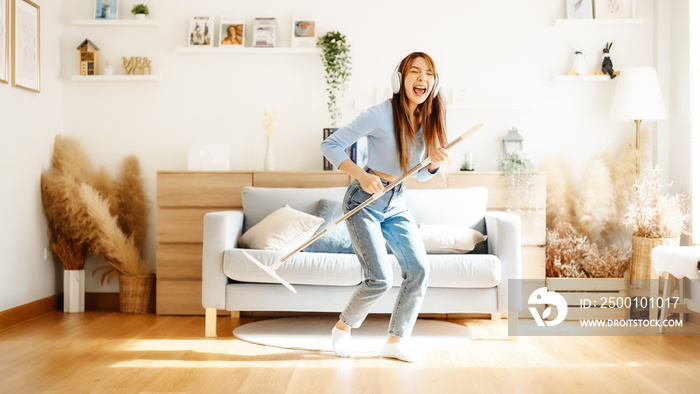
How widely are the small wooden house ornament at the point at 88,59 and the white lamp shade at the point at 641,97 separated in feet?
11.6

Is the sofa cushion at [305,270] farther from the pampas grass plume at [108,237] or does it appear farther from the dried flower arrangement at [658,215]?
the dried flower arrangement at [658,215]

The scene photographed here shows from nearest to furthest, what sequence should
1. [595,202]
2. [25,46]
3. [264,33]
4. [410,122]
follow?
[410,122], [25,46], [595,202], [264,33]

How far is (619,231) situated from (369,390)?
266cm

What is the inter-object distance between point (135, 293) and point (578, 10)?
3.51 meters

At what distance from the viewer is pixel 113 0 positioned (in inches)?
174

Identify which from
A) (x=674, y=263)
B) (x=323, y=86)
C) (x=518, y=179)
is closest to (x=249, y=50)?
(x=323, y=86)

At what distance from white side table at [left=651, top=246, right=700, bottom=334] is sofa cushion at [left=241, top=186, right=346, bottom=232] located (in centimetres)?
180

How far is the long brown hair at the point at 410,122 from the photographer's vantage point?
261 cm

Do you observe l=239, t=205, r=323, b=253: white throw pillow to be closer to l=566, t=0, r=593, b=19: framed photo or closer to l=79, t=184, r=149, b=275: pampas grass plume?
l=79, t=184, r=149, b=275: pampas grass plume

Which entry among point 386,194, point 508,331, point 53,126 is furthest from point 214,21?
point 508,331

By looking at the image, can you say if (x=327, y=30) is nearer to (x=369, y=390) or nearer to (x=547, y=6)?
(x=547, y=6)

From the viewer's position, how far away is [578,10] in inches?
170

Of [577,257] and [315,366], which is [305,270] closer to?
[315,366]

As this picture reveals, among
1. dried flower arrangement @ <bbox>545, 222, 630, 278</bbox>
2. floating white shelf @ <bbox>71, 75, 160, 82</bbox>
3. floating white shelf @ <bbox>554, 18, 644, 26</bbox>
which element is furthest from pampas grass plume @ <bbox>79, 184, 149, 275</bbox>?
floating white shelf @ <bbox>554, 18, 644, 26</bbox>
